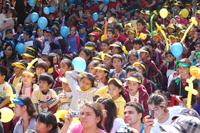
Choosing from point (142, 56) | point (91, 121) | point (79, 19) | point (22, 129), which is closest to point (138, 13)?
point (79, 19)

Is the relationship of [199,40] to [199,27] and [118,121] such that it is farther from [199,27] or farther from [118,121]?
[118,121]

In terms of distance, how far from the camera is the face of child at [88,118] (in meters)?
4.55

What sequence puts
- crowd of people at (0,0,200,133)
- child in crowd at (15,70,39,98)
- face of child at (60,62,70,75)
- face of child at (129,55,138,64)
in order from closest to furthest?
crowd of people at (0,0,200,133) → child in crowd at (15,70,39,98) → face of child at (60,62,70,75) → face of child at (129,55,138,64)

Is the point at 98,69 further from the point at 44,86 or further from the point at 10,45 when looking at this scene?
the point at 10,45

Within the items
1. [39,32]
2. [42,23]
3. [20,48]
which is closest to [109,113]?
[20,48]

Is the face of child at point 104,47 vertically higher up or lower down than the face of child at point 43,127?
higher up

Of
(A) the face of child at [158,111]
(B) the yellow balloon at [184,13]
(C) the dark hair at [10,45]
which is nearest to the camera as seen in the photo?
(A) the face of child at [158,111]

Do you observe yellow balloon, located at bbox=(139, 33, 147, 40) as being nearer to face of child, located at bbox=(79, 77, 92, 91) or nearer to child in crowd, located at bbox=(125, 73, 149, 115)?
child in crowd, located at bbox=(125, 73, 149, 115)

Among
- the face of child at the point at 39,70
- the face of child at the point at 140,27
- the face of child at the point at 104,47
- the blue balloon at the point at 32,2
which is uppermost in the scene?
the blue balloon at the point at 32,2

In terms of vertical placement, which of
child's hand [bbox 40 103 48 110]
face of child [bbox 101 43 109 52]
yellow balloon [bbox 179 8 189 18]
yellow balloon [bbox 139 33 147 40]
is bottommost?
child's hand [bbox 40 103 48 110]

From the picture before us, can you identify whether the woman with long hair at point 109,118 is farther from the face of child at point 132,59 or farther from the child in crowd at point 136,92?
the face of child at point 132,59

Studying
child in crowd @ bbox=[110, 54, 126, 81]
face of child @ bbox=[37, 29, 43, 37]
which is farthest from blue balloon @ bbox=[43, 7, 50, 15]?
child in crowd @ bbox=[110, 54, 126, 81]

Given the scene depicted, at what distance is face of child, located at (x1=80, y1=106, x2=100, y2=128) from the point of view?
4555 millimetres

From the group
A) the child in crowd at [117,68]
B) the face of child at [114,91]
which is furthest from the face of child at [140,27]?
the face of child at [114,91]
